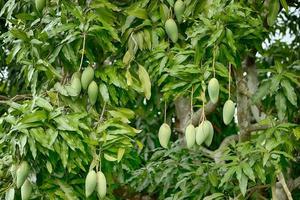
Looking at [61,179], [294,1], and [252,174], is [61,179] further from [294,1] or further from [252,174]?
[294,1]

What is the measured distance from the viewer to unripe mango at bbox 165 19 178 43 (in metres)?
1.86

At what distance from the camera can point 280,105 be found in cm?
214

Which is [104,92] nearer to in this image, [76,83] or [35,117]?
[76,83]

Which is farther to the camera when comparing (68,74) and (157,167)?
(157,167)

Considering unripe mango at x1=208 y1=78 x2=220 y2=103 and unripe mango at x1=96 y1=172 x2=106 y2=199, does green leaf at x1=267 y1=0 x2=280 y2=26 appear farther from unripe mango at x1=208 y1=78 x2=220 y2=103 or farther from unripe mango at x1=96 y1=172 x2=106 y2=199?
unripe mango at x1=96 y1=172 x2=106 y2=199

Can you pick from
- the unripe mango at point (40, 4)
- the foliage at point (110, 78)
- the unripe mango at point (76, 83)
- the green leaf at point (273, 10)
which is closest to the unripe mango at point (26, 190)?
the foliage at point (110, 78)

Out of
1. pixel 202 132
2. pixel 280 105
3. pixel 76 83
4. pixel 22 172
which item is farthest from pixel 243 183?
pixel 22 172

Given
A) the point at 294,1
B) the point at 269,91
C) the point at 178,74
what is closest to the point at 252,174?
the point at 269,91

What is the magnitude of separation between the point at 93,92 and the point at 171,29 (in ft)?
0.94

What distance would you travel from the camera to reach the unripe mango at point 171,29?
1859 mm

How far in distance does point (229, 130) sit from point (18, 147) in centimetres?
218

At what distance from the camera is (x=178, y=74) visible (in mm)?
1749

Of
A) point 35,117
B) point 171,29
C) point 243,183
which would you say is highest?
point 171,29

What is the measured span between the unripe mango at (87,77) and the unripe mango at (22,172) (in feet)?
0.86
